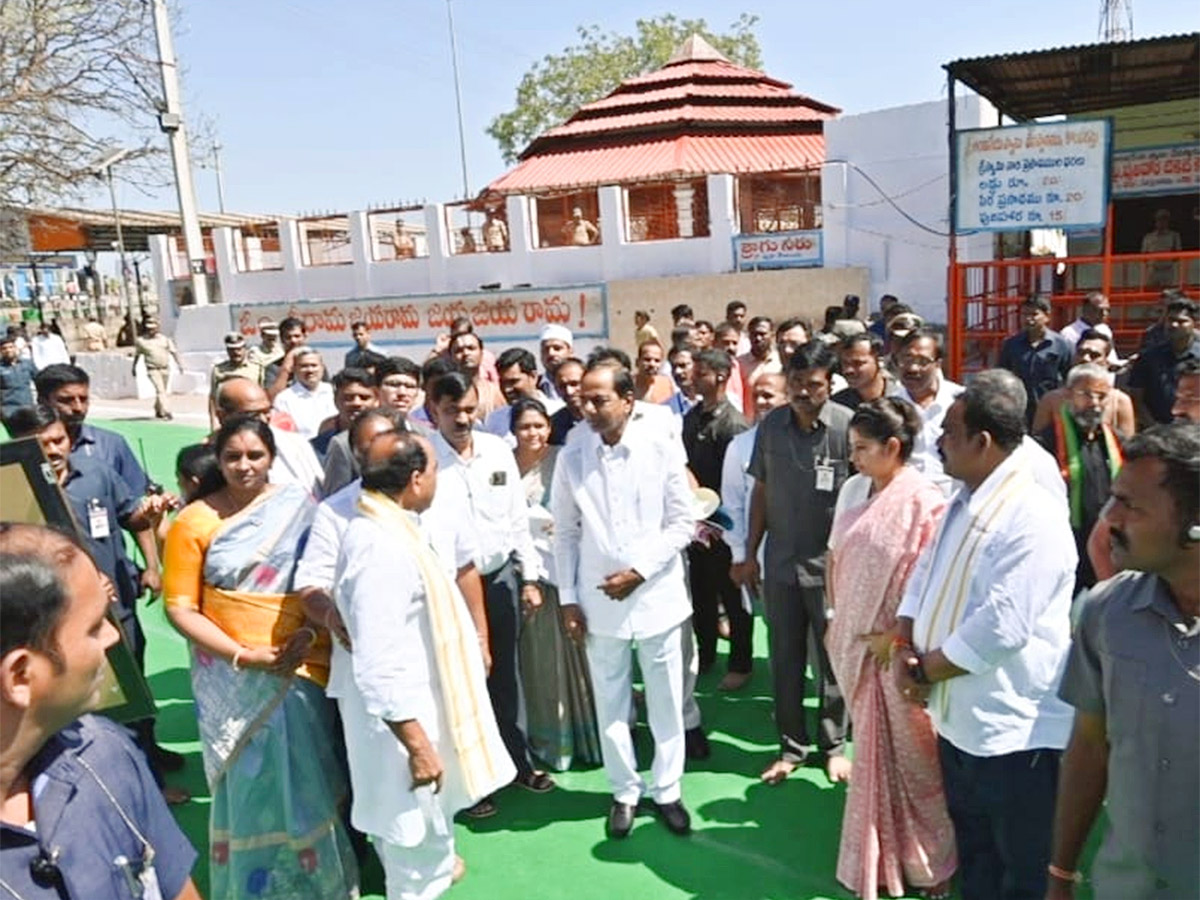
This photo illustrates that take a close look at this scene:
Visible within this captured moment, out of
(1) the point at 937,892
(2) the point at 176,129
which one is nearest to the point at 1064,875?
(1) the point at 937,892

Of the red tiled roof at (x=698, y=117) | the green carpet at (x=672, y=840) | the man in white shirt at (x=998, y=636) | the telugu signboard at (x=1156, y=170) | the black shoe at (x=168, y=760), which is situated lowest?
the green carpet at (x=672, y=840)

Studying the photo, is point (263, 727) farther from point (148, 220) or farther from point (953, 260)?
point (148, 220)

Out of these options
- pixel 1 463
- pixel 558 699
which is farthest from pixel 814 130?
pixel 1 463

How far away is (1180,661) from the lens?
1.60 m

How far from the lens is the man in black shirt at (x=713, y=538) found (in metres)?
4.52

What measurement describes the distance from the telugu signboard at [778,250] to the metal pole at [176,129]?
29.4 feet

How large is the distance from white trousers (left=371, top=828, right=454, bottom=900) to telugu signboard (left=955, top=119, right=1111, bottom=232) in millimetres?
6986

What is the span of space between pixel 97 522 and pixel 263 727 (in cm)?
133

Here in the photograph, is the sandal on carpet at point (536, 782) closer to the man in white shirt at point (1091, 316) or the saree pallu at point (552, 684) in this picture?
the saree pallu at point (552, 684)

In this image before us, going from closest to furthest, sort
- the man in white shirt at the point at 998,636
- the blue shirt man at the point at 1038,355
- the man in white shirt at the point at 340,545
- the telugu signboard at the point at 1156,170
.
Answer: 1. the man in white shirt at the point at 998,636
2. the man in white shirt at the point at 340,545
3. the blue shirt man at the point at 1038,355
4. the telugu signboard at the point at 1156,170

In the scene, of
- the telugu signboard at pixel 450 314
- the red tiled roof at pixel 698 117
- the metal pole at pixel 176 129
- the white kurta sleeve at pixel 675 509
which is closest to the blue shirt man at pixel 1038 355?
the white kurta sleeve at pixel 675 509

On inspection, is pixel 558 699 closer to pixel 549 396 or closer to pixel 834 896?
pixel 834 896

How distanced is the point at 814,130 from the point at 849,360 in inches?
633

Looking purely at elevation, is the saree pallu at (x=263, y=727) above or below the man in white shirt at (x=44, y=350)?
below
